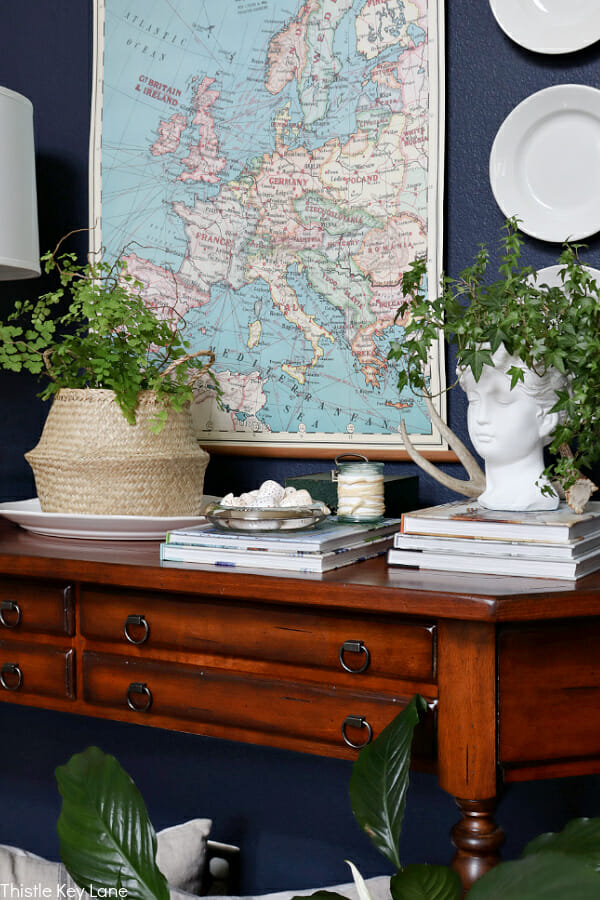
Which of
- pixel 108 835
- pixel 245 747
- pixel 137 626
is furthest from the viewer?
pixel 245 747

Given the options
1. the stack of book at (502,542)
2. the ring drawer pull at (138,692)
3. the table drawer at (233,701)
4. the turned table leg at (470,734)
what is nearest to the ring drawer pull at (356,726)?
the table drawer at (233,701)

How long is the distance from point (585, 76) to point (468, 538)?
2.93 ft

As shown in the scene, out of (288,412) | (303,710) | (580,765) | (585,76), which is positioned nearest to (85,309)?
(288,412)

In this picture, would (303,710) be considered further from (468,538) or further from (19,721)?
(19,721)

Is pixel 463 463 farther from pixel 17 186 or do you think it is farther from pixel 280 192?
pixel 17 186

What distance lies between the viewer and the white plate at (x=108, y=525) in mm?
1512

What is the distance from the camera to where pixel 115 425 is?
1529 mm

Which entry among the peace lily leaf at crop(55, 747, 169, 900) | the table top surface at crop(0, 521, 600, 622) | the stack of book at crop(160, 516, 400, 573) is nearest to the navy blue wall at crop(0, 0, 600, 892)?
the stack of book at crop(160, 516, 400, 573)

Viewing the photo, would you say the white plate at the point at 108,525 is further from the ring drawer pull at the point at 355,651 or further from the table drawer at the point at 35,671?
the ring drawer pull at the point at 355,651

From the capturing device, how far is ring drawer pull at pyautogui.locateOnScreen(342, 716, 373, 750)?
1.18 m

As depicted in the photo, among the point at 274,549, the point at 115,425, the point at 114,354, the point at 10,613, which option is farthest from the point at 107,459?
the point at 274,549

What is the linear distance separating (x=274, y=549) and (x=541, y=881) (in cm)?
56

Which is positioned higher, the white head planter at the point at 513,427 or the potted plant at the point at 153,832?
the white head planter at the point at 513,427

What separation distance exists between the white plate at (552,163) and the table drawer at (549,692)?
2.45 ft
